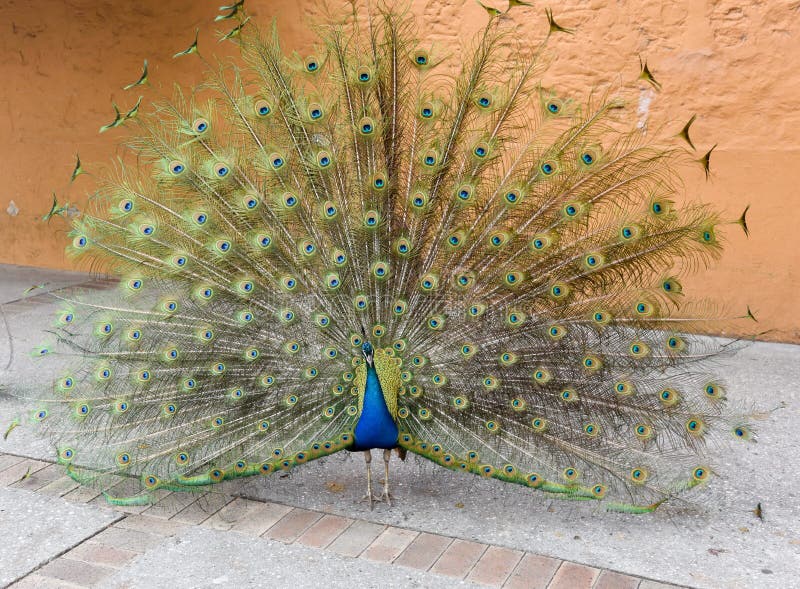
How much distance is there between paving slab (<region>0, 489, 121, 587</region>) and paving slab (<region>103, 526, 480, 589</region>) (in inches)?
14.8

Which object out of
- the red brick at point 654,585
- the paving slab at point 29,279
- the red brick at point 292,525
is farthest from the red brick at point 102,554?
the paving slab at point 29,279

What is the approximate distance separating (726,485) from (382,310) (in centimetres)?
186

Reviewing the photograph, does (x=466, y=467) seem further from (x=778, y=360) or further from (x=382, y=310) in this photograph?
(x=778, y=360)

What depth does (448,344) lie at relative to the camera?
3445 millimetres

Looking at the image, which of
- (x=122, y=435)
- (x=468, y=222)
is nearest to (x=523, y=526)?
Result: (x=468, y=222)

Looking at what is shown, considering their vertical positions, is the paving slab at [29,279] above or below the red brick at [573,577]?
above

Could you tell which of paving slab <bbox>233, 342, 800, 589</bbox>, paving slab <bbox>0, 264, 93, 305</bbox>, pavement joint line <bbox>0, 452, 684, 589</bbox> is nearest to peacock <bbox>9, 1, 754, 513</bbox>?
paving slab <bbox>233, 342, 800, 589</bbox>

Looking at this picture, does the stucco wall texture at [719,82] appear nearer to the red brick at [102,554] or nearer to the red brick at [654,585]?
the red brick at [654,585]

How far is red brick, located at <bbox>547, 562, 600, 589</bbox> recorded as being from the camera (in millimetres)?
3031

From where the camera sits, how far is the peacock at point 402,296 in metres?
3.36

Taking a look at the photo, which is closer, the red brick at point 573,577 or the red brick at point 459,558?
the red brick at point 573,577

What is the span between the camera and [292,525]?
3539mm

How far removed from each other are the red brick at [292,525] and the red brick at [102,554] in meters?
0.58

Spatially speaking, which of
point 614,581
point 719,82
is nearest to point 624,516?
point 614,581
